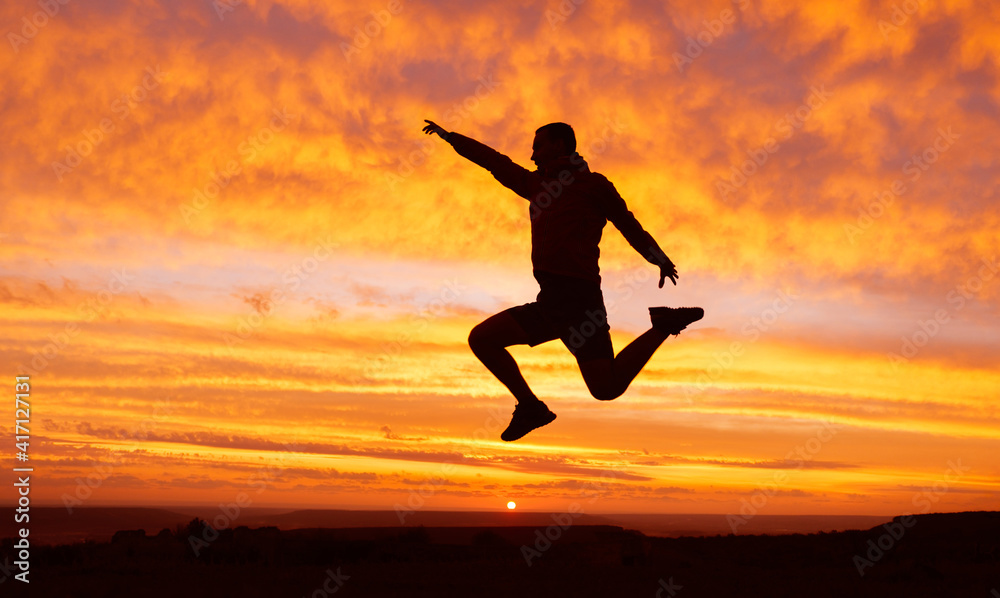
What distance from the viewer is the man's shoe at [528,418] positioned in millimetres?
7184

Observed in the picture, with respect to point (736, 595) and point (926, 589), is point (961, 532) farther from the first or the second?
point (736, 595)

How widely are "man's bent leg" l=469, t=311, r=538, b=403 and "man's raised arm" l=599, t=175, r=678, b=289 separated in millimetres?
1142

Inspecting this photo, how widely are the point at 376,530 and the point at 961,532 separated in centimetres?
1196

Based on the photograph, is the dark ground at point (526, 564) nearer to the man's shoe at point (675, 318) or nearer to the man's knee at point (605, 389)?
the man's knee at point (605, 389)

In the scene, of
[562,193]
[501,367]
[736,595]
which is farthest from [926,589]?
[562,193]

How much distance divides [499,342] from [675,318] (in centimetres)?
146

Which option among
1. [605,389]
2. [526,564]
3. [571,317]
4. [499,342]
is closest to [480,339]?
[499,342]

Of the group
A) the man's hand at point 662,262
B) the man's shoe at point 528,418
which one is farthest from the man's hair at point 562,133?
the man's shoe at point 528,418

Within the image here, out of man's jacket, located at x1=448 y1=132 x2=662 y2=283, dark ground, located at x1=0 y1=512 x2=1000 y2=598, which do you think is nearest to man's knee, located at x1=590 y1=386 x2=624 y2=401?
man's jacket, located at x1=448 y1=132 x2=662 y2=283

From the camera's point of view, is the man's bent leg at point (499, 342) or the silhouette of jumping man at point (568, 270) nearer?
the silhouette of jumping man at point (568, 270)

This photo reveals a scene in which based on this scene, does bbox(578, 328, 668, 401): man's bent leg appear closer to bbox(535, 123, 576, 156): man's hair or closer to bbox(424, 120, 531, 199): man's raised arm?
bbox(424, 120, 531, 199): man's raised arm

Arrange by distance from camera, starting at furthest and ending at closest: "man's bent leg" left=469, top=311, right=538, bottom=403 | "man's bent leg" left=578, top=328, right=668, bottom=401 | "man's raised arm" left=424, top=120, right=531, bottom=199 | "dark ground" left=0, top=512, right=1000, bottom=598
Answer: "dark ground" left=0, top=512, right=1000, bottom=598, "man's raised arm" left=424, top=120, right=531, bottom=199, "man's bent leg" left=469, top=311, right=538, bottom=403, "man's bent leg" left=578, top=328, right=668, bottom=401

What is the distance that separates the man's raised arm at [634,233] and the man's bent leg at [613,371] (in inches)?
26.0

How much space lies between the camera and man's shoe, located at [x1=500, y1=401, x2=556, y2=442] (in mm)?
7184
